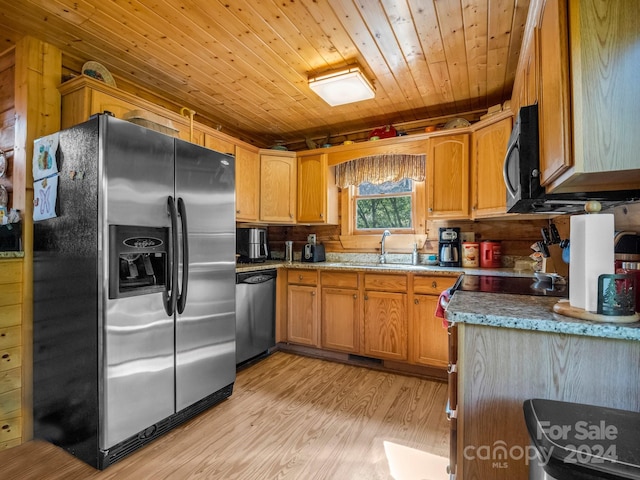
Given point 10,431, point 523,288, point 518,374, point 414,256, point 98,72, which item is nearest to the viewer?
point 518,374

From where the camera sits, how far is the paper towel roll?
989 millimetres

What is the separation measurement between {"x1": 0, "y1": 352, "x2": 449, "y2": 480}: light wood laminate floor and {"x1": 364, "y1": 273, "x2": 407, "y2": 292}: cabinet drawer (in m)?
0.78

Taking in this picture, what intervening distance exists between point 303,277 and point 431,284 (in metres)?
1.26

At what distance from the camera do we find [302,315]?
3.35 meters

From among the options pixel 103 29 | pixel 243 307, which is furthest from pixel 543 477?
pixel 103 29

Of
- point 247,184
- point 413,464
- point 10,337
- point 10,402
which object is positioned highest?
point 247,184

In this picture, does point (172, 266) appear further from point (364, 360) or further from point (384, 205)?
point (384, 205)

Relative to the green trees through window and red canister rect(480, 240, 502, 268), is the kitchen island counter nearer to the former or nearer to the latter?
red canister rect(480, 240, 502, 268)

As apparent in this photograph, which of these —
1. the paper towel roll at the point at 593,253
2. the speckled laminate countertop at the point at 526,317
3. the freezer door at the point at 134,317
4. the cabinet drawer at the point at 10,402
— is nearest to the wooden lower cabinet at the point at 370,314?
the speckled laminate countertop at the point at 526,317

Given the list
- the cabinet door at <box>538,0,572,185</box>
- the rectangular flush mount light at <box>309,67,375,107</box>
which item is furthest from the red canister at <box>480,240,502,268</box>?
the cabinet door at <box>538,0,572,185</box>

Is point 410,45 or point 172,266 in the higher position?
point 410,45

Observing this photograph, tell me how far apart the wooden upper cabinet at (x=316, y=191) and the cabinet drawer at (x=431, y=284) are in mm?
1240

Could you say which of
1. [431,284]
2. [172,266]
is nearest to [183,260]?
[172,266]

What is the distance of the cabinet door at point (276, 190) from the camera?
3637 mm
